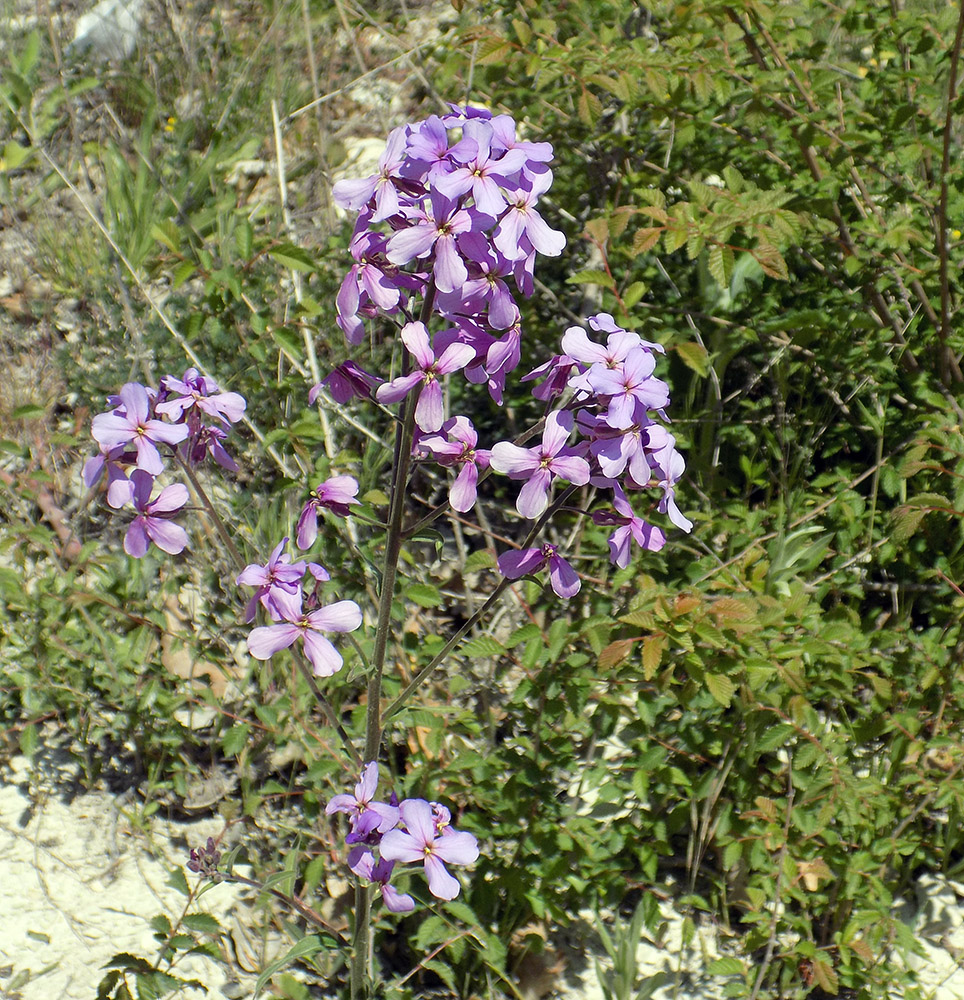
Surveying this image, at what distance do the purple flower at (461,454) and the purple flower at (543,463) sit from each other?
0.04 meters

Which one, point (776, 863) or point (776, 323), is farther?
point (776, 323)

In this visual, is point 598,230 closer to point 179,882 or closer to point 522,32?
point 522,32

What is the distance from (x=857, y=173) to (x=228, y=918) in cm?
250

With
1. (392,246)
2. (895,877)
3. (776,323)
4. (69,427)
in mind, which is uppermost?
(392,246)

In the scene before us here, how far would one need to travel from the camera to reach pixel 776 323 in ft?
7.80

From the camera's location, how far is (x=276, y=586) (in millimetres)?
1386

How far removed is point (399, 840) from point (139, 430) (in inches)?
28.2

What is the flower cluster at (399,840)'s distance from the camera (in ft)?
4.73

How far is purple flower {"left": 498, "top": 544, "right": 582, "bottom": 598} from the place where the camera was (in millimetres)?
1397

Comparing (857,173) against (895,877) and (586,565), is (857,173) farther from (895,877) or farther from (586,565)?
(895,877)

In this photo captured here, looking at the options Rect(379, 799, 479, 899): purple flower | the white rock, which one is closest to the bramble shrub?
Rect(379, 799, 479, 899): purple flower

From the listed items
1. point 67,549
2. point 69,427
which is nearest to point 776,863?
point 67,549

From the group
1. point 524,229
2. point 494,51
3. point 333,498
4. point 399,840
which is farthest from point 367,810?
point 494,51

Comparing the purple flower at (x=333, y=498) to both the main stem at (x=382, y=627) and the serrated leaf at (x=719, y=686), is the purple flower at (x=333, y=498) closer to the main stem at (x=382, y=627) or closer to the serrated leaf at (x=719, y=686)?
the main stem at (x=382, y=627)
